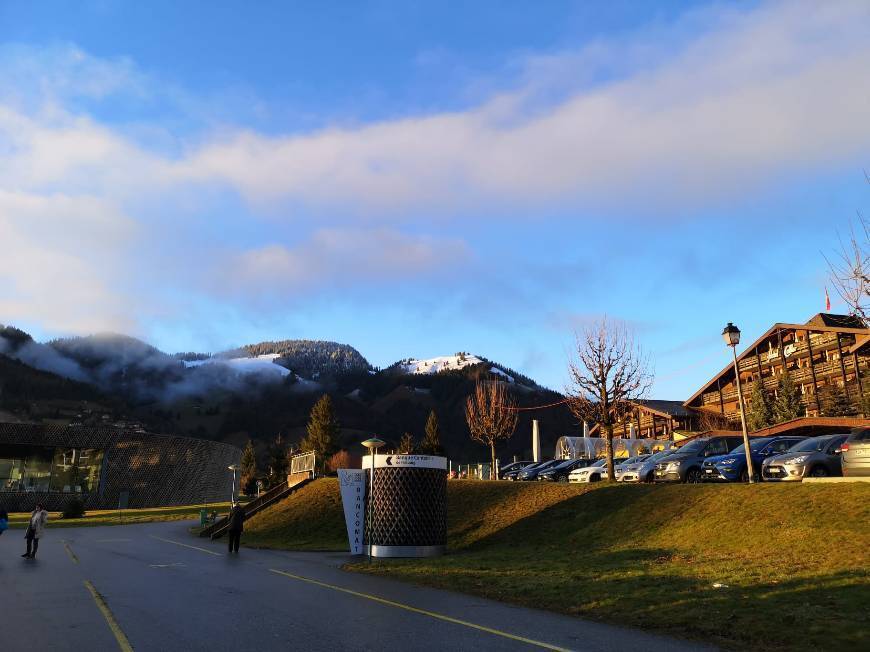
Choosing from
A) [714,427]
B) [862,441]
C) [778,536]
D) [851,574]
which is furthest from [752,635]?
[714,427]

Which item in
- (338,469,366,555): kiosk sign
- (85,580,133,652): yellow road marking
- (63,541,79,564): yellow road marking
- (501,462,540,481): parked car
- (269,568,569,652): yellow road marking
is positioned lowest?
(63,541,79,564): yellow road marking

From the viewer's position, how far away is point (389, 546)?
854 inches

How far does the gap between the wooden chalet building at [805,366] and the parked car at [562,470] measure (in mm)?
25165

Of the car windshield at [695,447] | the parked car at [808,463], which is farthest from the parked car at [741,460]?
the parked car at [808,463]

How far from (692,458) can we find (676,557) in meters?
10.0

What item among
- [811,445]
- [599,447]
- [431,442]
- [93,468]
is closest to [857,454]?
[811,445]

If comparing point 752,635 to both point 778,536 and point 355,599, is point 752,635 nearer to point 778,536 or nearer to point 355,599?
point 355,599

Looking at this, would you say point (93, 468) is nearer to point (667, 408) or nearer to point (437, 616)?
point (667, 408)

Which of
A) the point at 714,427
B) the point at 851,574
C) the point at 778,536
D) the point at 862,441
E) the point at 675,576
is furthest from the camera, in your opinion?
the point at 714,427

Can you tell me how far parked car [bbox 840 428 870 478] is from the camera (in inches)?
742

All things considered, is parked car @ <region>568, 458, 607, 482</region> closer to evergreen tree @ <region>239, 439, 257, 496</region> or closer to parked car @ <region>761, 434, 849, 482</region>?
parked car @ <region>761, 434, 849, 482</region>

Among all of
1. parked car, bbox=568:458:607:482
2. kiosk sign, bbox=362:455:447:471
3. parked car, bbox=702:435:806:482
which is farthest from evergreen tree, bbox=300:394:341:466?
parked car, bbox=702:435:806:482

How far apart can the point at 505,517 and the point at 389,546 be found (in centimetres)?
615

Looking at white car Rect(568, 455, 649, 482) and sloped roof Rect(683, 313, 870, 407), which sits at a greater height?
sloped roof Rect(683, 313, 870, 407)
